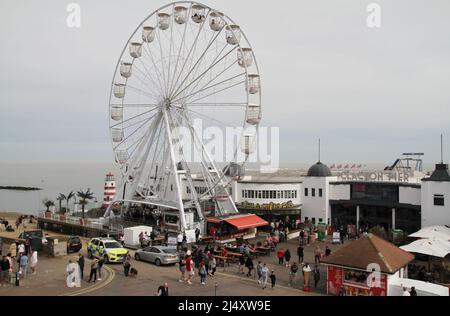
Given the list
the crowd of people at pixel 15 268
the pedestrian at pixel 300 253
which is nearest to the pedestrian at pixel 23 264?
the crowd of people at pixel 15 268

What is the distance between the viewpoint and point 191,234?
1383 inches

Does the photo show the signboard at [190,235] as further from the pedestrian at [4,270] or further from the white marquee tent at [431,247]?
the white marquee tent at [431,247]

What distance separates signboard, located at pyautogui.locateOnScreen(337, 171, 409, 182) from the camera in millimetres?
42463

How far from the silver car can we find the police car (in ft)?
3.64

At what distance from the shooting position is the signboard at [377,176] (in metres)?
42.5

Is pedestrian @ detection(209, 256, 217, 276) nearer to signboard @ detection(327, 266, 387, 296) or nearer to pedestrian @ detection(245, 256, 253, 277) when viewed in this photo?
pedestrian @ detection(245, 256, 253, 277)

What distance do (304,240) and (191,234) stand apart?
9.10m

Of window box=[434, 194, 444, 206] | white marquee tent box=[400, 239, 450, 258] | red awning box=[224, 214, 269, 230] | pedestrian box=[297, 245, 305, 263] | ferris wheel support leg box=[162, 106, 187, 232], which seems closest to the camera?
white marquee tent box=[400, 239, 450, 258]

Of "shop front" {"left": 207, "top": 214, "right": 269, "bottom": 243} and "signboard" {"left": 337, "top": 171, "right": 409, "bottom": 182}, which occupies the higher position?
"signboard" {"left": 337, "top": 171, "right": 409, "bottom": 182}

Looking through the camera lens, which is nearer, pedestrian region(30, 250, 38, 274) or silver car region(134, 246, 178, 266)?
pedestrian region(30, 250, 38, 274)

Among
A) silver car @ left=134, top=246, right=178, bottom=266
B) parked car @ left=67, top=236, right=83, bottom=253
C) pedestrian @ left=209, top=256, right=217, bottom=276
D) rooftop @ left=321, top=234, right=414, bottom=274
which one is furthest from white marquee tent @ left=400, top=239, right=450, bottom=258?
parked car @ left=67, top=236, right=83, bottom=253

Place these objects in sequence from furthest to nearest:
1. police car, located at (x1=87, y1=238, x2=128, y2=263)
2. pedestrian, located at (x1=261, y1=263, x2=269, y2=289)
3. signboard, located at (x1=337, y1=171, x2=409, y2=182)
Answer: signboard, located at (x1=337, y1=171, x2=409, y2=182) < police car, located at (x1=87, y1=238, x2=128, y2=263) < pedestrian, located at (x1=261, y1=263, x2=269, y2=289)

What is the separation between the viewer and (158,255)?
26.6 m

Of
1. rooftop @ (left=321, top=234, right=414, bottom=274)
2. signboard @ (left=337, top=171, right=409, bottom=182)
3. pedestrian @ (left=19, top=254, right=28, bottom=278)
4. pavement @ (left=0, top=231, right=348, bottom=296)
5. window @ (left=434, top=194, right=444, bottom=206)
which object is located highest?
signboard @ (left=337, top=171, right=409, bottom=182)
